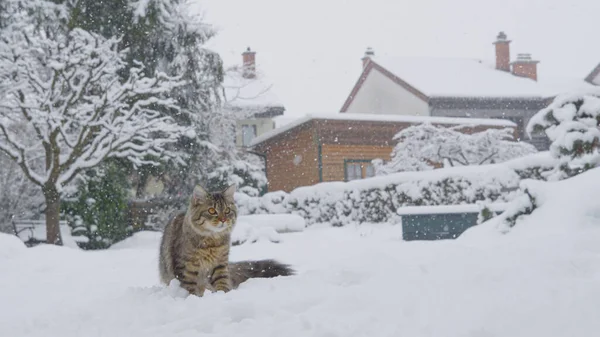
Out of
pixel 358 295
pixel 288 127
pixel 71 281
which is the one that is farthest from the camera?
pixel 288 127

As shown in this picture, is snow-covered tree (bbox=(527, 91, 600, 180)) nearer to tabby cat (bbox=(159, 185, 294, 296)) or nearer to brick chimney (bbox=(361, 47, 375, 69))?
tabby cat (bbox=(159, 185, 294, 296))

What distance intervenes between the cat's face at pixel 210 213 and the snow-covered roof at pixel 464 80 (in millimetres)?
20590

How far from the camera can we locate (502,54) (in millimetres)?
29297

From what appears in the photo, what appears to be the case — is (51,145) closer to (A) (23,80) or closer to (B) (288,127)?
(A) (23,80)

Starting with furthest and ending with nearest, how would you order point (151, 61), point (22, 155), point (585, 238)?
point (151, 61), point (22, 155), point (585, 238)

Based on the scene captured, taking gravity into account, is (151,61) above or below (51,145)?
above

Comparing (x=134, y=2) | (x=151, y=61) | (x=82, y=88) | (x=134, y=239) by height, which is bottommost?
(x=134, y=239)

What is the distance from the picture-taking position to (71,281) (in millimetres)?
7059

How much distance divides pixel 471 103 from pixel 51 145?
59.9 feet

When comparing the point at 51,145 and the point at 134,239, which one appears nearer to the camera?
the point at 51,145

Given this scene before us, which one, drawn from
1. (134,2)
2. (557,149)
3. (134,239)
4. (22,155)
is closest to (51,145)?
(22,155)

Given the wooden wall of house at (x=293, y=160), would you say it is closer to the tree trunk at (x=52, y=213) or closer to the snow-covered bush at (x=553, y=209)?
the tree trunk at (x=52, y=213)

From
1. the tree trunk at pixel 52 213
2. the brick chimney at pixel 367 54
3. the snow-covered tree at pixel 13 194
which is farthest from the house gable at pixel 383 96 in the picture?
the tree trunk at pixel 52 213

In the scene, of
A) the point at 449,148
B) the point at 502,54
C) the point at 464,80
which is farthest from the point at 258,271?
the point at 502,54
